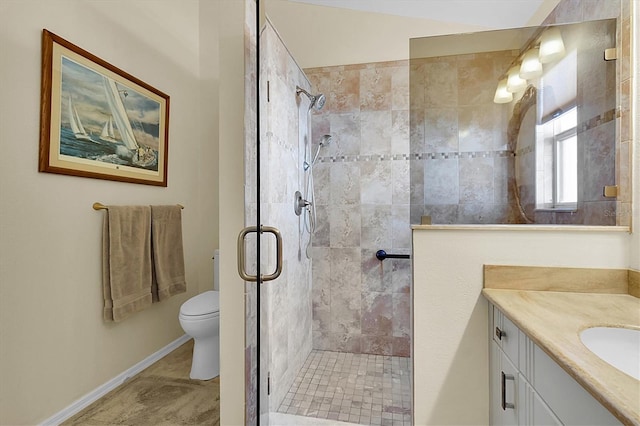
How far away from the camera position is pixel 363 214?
2441 millimetres

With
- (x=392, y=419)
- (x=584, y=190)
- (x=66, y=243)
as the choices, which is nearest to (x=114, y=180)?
(x=66, y=243)

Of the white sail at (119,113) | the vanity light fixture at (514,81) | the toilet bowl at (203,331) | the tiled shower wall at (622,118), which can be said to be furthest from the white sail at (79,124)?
the tiled shower wall at (622,118)

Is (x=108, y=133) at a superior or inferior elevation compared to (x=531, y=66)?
inferior

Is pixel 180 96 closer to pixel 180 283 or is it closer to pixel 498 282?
pixel 180 283

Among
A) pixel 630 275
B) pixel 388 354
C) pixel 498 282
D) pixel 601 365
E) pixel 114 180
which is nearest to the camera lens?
pixel 601 365

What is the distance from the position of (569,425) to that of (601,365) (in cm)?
19

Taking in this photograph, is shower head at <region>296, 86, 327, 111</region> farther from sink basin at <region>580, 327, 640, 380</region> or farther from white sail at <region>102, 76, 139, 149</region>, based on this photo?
sink basin at <region>580, 327, 640, 380</region>

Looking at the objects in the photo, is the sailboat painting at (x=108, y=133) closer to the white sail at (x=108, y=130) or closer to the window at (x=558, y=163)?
the white sail at (x=108, y=130)

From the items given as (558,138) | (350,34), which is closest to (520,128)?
(558,138)

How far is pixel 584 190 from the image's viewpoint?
4.71 ft

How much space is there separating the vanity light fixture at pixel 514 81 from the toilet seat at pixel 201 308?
2199 millimetres

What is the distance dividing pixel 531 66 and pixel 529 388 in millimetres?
1497

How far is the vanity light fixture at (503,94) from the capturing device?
1.67 m

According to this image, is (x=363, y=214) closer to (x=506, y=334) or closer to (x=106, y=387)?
(x=506, y=334)
